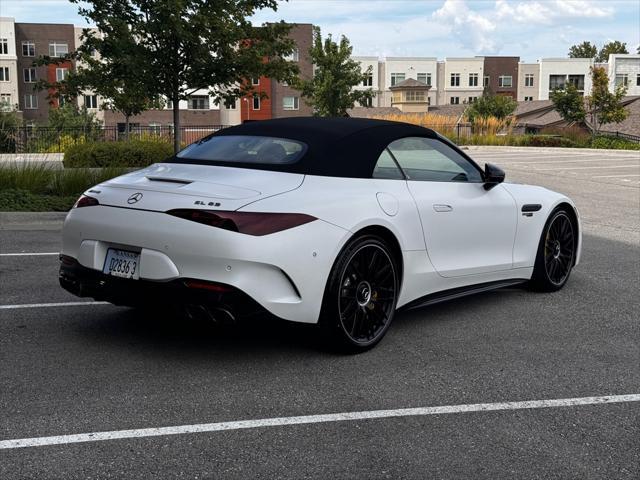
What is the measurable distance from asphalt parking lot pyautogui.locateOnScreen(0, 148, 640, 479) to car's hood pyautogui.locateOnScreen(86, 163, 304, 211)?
0.79 m

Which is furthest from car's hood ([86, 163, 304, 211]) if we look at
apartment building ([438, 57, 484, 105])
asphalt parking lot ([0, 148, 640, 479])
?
apartment building ([438, 57, 484, 105])

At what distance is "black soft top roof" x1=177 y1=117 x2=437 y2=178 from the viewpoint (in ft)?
17.2

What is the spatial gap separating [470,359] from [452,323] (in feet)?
3.19

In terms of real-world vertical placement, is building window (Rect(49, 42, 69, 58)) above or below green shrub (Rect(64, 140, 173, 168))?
above

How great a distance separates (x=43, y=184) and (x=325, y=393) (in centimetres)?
984

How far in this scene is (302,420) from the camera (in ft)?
13.4

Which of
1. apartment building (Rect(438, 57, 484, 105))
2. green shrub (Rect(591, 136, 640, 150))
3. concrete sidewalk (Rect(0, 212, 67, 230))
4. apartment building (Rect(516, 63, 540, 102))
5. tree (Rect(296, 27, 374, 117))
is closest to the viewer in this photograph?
concrete sidewalk (Rect(0, 212, 67, 230))

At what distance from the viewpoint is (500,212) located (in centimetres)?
646

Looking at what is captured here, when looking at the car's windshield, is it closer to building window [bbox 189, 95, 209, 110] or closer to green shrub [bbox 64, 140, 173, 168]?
green shrub [bbox 64, 140, 173, 168]

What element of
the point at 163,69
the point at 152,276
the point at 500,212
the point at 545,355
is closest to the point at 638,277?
the point at 500,212

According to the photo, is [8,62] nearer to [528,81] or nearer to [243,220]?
[528,81]

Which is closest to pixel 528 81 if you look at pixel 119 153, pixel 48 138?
pixel 48 138

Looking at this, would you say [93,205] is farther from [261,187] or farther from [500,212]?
[500,212]

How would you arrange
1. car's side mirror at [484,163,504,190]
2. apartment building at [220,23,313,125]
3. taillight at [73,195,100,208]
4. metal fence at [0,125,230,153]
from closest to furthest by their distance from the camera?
taillight at [73,195,100,208] → car's side mirror at [484,163,504,190] → metal fence at [0,125,230,153] → apartment building at [220,23,313,125]
